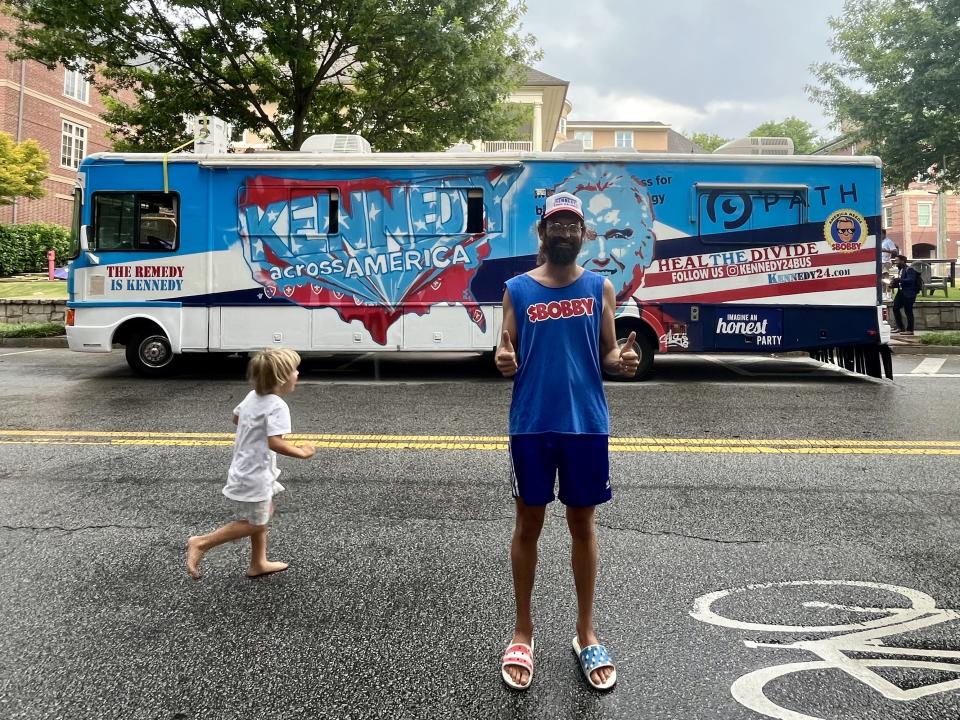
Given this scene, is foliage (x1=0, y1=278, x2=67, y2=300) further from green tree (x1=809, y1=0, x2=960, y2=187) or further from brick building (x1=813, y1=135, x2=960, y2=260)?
brick building (x1=813, y1=135, x2=960, y2=260)

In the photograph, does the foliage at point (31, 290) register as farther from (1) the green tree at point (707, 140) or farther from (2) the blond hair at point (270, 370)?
(1) the green tree at point (707, 140)

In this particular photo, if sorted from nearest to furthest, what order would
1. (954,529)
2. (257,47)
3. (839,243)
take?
(954,529) < (839,243) < (257,47)

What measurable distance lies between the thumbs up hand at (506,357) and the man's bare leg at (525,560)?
20.1 inches

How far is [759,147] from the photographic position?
1141 cm

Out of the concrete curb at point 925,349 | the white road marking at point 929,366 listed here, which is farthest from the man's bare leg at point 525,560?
the concrete curb at point 925,349

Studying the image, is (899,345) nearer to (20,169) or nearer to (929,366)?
(929,366)

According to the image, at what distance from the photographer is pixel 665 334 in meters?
11.0

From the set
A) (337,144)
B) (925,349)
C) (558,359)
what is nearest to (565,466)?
(558,359)

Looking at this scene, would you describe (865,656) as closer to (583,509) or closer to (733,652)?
(733,652)

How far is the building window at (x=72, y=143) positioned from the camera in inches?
1665

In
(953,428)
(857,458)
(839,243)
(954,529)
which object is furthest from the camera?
(839,243)

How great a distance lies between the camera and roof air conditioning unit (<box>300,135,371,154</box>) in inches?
445

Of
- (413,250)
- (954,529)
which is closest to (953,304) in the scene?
(413,250)

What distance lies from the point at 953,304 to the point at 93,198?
17.2m
